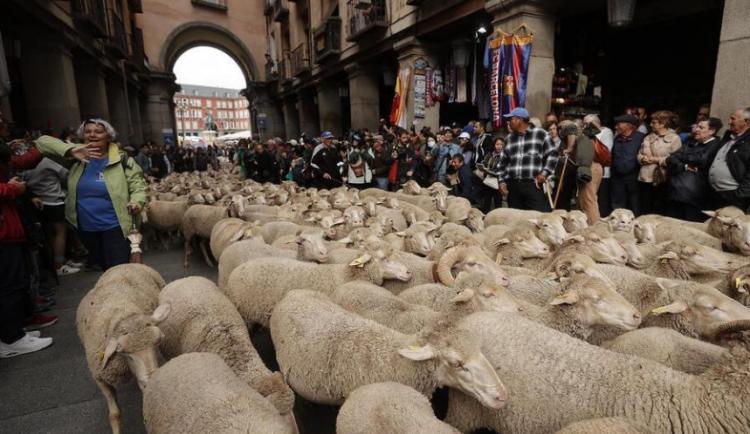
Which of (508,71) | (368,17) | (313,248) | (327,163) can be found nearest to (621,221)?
(313,248)

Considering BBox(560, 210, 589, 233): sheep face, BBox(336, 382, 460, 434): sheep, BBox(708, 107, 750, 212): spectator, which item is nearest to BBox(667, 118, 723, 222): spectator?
BBox(708, 107, 750, 212): spectator

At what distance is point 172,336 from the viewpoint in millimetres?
2426

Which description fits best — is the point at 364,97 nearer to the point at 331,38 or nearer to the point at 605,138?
the point at 331,38

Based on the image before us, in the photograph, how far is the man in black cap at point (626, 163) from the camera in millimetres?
5535

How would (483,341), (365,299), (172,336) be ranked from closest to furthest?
(483,341), (172,336), (365,299)

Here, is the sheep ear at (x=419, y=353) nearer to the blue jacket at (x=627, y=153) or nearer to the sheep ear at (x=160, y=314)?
the sheep ear at (x=160, y=314)

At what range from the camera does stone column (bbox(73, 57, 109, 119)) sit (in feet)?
A: 41.0

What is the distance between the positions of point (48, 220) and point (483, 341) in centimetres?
550

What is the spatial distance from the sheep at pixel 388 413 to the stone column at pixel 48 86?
1032 centimetres

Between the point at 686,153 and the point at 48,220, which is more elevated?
the point at 686,153

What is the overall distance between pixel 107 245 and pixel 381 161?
19.8 feet

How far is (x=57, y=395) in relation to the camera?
9.07 ft

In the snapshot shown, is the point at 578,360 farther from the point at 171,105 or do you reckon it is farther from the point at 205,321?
the point at 171,105

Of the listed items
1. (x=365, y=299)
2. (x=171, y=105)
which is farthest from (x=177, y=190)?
(x=171, y=105)
